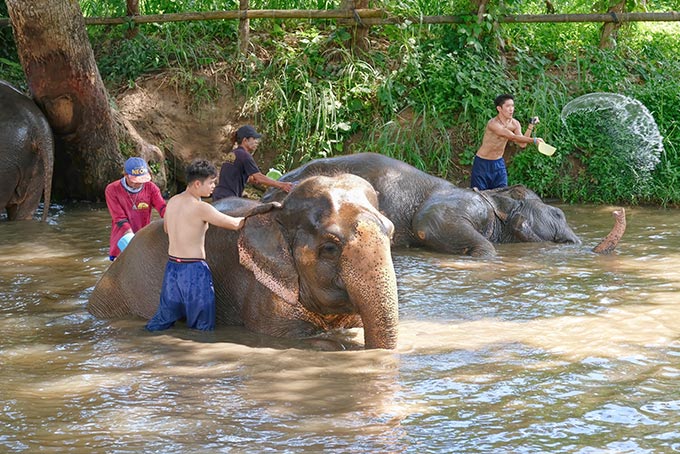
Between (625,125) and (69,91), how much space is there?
665 cm

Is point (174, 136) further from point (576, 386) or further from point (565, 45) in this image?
point (576, 386)

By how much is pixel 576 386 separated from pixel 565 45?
9.90 m

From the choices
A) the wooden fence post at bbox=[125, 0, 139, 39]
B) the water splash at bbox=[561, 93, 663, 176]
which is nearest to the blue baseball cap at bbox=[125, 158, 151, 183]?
the water splash at bbox=[561, 93, 663, 176]

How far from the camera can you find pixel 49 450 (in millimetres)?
4059

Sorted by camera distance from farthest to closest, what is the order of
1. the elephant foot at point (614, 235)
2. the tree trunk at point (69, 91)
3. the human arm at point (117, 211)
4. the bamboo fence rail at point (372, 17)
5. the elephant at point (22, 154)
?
the bamboo fence rail at point (372, 17) < the elephant at point (22, 154) < the tree trunk at point (69, 91) < the elephant foot at point (614, 235) < the human arm at point (117, 211)

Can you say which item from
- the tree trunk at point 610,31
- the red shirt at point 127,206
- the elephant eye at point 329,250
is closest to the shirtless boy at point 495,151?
the tree trunk at point 610,31

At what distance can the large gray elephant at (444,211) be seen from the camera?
905 centimetres

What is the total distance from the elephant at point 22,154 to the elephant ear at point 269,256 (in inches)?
204

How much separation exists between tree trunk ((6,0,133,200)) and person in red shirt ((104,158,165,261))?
3.94 meters

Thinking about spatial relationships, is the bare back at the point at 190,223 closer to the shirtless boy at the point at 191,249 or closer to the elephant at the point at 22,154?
the shirtless boy at the point at 191,249

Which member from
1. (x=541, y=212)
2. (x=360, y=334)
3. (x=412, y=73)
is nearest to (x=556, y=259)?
(x=541, y=212)

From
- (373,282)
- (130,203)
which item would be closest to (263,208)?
(373,282)

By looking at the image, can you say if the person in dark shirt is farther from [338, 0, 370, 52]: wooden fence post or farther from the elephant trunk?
[338, 0, 370, 52]: wooden fence post

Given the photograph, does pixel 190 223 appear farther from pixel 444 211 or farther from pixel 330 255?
pixel 444 211
